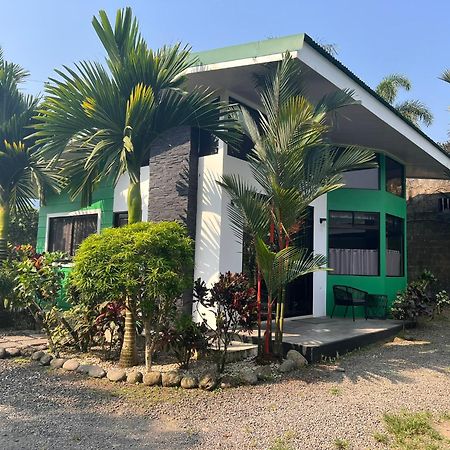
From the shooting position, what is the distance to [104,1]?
20.7 ft

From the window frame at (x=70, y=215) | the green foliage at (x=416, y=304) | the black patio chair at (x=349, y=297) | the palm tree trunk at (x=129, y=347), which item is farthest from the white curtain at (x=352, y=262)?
the palm tree trunk at (x=129, y=347)

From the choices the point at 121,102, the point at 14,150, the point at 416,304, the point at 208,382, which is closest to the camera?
the point at 208,382

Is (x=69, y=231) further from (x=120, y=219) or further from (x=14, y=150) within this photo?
(x=14, y=150)

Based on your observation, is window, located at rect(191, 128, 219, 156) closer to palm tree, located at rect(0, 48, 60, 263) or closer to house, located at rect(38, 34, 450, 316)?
house, located at rect(38, 34, 450, 316)

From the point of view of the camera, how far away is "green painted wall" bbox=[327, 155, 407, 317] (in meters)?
10.4

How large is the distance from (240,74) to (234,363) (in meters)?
4.70

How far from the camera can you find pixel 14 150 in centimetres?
843

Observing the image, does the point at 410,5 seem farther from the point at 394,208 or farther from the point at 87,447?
the point at 87,447

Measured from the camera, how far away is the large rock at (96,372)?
5.08 metres

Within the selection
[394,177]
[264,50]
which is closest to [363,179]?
[394,177]

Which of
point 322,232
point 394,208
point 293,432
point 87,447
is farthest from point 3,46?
point 394,208

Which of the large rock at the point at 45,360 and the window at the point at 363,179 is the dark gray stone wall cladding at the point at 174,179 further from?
the window at the point at 363,179

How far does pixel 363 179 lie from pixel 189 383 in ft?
26.1

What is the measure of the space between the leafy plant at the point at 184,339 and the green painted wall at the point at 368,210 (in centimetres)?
→ 560
